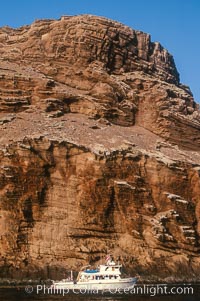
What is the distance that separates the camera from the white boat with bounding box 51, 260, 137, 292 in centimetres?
7181

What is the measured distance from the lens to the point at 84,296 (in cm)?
6750

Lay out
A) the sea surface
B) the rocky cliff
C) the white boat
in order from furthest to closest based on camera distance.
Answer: the rocky cliff, the white boat, the sea surface

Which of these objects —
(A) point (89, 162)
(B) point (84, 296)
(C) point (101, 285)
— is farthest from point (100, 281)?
(A) point (89, 162)

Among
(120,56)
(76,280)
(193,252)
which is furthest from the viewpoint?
(120,56)

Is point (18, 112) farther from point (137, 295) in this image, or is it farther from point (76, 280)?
point (137, 295)

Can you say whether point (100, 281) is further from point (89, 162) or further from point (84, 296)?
point (89, 162)

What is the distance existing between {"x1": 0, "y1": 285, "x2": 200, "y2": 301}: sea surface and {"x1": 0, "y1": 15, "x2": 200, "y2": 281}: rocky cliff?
8.54 meters

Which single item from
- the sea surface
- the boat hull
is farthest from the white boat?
the sea surface

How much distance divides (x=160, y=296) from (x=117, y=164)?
25.5 metres

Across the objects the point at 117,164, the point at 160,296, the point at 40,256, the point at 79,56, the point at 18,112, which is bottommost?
the point at 160,296

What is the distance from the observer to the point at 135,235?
84562 mm

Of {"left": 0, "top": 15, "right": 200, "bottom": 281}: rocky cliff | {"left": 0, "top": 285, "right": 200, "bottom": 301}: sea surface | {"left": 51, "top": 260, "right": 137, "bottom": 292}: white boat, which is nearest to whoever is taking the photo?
{"left": 0, "top": 285, "right": 200, "bottom": 301}: sea surface

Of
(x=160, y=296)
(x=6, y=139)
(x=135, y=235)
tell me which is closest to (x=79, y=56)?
(x=6, y=139)

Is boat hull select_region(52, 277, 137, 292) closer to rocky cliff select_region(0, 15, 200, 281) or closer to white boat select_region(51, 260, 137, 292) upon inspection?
white boat select_region(51, 260, 137, 292)
